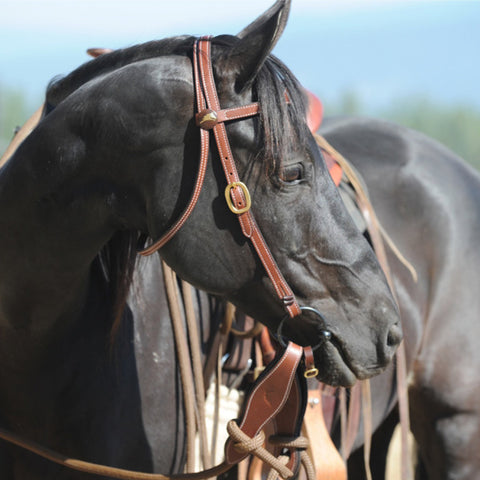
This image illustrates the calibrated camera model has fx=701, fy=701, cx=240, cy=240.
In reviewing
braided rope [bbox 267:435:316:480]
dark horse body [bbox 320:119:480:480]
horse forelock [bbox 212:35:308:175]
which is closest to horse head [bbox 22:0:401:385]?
horse forelock [bbox 212:35:308:175]

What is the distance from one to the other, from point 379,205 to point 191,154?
5.16 feet

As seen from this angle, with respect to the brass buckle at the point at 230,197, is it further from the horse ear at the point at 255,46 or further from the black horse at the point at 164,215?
the horse ear at the point at 255,46

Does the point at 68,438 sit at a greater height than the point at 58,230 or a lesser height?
lesser

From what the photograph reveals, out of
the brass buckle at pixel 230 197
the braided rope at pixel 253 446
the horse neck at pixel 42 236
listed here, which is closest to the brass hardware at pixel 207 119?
the brass buckle at pixel 230 197

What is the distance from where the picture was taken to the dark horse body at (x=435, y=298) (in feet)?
9.17

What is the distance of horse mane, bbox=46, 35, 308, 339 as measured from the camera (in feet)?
4.85

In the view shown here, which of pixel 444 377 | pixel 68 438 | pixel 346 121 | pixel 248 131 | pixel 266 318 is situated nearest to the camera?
pixel 248 131

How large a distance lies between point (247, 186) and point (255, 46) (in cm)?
29

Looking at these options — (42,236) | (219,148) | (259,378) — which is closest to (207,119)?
(219,148)

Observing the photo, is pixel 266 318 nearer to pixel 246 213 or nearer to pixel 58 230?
pixel 246 213

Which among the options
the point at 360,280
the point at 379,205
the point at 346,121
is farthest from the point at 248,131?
the point at 346,121

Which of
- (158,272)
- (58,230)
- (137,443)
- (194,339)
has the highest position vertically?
(58,230)

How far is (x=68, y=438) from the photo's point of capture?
6.06 feet

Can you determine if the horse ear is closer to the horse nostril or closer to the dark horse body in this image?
the horse nostril
